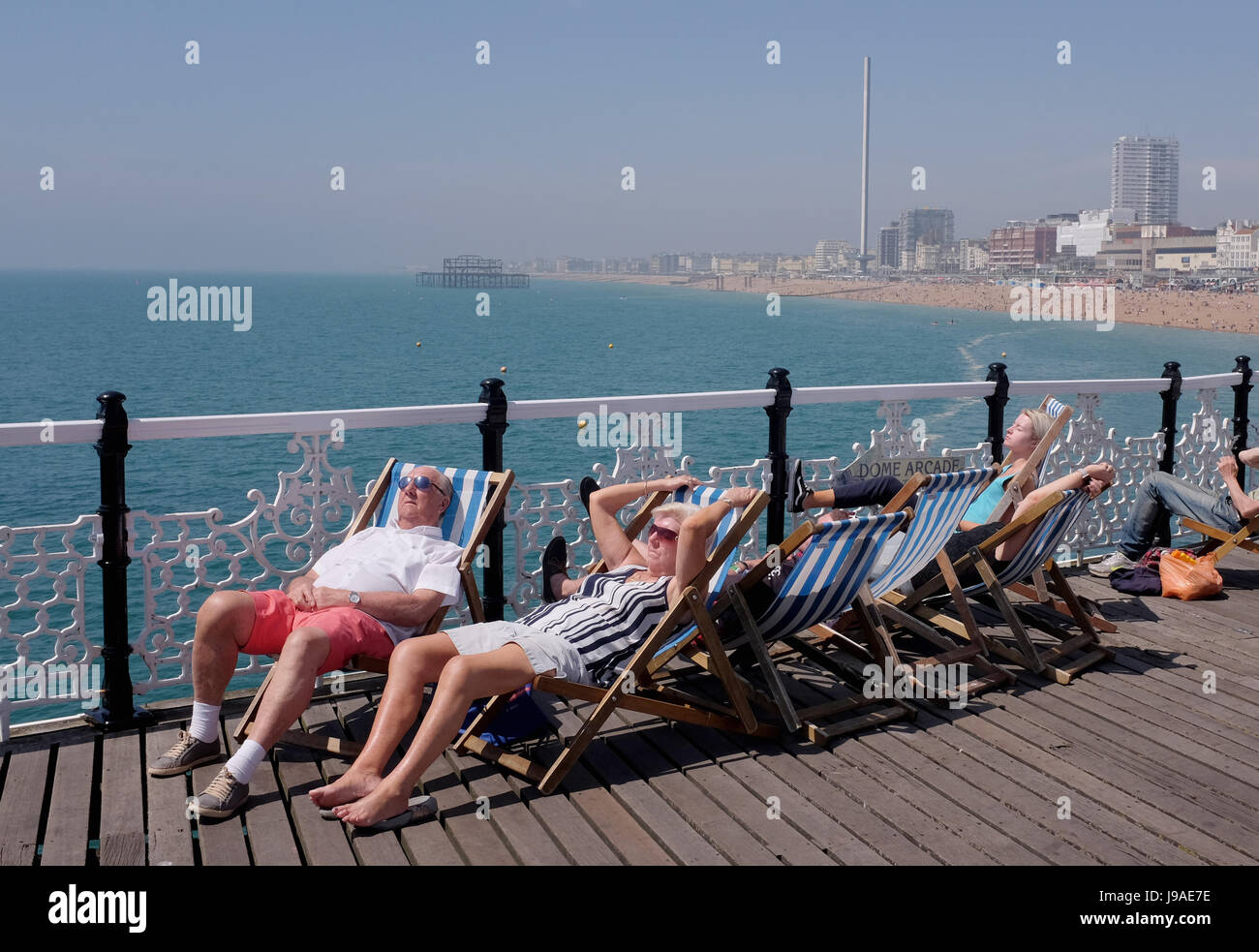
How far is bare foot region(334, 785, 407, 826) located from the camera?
10.3 ft

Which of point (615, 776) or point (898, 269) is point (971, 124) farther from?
point (615, 776)

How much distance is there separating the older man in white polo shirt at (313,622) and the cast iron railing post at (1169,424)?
460 centimetres

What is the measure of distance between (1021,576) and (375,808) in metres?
2.91

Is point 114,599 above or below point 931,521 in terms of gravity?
below

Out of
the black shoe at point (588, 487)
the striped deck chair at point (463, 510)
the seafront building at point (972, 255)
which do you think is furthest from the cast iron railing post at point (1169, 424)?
the seafront building at point (972, 255)

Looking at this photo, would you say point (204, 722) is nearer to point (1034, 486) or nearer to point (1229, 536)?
point (1034, 486)

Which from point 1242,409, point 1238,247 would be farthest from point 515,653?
point 1238,247

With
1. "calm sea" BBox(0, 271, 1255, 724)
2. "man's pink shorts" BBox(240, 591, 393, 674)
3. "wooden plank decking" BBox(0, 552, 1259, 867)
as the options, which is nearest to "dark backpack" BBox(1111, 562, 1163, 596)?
"wooden plank decking" BBox(0, 552, 1259, 867)

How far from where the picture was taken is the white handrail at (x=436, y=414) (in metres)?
3.89

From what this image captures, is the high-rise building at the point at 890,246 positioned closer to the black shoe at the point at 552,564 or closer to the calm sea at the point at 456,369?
the calm sea at the point at 456,369

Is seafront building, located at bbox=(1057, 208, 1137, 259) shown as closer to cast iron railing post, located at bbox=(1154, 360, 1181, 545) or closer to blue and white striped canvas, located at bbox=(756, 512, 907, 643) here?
cast iron railing post, located at bbox=(1154, 360, 1181, 545)

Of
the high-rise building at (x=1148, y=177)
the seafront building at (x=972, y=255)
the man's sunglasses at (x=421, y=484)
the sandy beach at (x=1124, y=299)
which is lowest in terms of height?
the man's sunglasses at (x=421, y=484)

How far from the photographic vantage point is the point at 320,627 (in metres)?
3.56

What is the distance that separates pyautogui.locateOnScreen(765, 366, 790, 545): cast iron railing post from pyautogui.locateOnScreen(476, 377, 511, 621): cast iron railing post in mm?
1284
